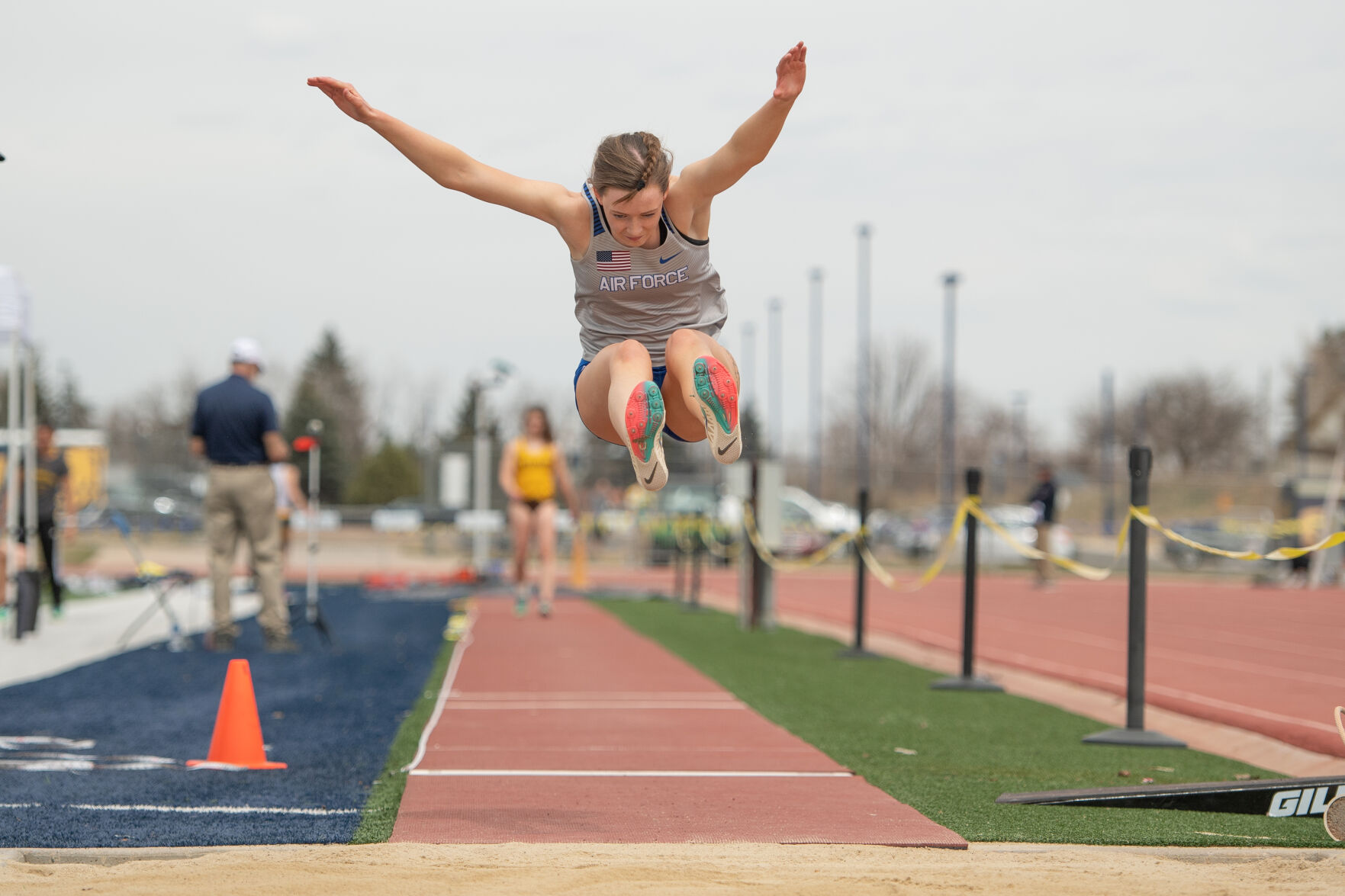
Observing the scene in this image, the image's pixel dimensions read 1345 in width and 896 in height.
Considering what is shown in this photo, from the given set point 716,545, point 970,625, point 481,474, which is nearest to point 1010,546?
point 716,545

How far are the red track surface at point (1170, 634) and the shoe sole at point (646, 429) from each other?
3.65 metres

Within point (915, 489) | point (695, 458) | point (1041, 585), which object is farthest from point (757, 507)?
point (915, 489)

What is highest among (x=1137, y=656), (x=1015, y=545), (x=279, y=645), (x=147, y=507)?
(x=1015, y=545)

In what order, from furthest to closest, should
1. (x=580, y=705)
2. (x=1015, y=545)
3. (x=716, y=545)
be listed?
1. (x=716, y=545)
2. (x=1015, y=545)
3. (x=580, y=705)

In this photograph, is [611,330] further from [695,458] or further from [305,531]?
[695,458]

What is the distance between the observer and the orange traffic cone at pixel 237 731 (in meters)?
5.43

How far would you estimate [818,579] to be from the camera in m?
26.4

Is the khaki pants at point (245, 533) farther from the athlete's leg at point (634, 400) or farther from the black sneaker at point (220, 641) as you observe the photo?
the athlete's leg at point (634, 400)

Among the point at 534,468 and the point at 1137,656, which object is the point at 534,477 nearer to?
the point at 534,468

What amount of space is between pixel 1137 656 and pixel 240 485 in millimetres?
6797

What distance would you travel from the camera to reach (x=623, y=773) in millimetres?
5359

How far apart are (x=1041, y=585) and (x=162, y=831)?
2036cm

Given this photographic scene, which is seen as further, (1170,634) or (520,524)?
(1170,634)

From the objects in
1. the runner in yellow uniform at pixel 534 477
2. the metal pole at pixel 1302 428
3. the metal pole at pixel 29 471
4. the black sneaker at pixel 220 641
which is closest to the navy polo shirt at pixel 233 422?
the black sneaker at pixel 220 641
